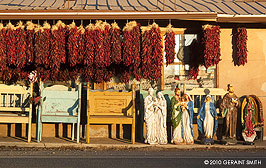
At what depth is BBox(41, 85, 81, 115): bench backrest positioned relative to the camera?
1321 centimetres

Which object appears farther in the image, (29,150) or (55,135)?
(55,135)

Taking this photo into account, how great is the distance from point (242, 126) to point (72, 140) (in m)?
4.82

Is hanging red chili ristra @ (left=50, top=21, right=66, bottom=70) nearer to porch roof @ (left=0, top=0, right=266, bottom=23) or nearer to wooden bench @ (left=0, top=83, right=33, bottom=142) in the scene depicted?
porch roof @ (left=0, top=0, right=266, bottom=23)

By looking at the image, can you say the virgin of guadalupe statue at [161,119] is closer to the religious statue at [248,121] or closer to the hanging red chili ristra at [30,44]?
the religious statue at [248,121]

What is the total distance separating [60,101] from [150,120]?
8.51 ft

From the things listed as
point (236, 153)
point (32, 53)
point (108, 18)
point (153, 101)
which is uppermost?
point (108, 18)

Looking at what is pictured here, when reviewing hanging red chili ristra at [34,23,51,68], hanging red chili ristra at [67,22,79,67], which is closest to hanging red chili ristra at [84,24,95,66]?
hanging red chili ristra at [67,22,79,67]

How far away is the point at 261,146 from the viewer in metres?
12.8

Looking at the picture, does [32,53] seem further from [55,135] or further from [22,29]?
[55,135]

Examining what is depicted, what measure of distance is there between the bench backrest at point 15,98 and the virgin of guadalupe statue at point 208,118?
480cm

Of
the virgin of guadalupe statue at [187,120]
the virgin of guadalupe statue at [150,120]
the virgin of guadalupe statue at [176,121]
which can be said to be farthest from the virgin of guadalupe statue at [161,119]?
the virgin of guadalupe statue at [187,120]

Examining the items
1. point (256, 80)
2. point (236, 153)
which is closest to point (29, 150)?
point (236, 153)

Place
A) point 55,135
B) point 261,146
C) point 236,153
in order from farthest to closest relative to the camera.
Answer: point 55,135 < point 261,146 < point 236,153

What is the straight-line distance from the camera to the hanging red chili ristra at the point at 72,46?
44.0ft
